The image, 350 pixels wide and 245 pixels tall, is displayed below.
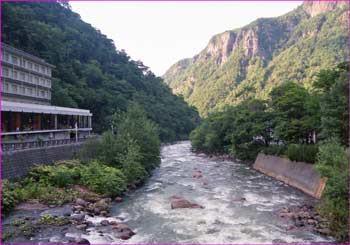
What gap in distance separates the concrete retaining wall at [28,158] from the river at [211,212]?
6998 millimetres

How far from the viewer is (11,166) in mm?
23922

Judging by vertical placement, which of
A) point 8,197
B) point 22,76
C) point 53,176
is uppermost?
point 22,76

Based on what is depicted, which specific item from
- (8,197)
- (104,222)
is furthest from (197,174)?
(8,197)

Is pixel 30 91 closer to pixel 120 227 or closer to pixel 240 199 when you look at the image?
pixel 240 199

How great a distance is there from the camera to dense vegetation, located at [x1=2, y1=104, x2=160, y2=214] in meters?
22.9

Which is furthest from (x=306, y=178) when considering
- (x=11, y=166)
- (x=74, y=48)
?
(x=74, y=48)

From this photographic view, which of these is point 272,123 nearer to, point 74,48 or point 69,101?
point 69,101

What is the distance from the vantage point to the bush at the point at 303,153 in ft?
102

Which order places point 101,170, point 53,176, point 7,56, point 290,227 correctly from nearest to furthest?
point 290,227
point 53,176
point 101,170
point 7,56

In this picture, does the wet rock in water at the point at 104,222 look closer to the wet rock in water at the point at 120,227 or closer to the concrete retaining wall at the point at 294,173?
the wet rock in water at the point at 120,227

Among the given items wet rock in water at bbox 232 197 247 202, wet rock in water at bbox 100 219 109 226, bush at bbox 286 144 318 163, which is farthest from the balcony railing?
bush at bbox 286 144 318 163

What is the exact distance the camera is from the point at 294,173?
33281 millimetres

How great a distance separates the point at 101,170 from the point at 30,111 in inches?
370

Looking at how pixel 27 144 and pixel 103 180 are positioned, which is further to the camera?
pixel 27 144
